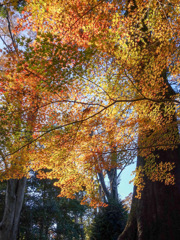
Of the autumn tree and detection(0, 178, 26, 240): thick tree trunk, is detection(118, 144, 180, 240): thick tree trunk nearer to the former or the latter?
the autumn tree

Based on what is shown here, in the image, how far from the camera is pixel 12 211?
32.2 ft

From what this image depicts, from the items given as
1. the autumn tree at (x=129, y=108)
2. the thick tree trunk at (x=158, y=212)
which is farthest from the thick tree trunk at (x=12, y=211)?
the thick tree trunk at (x=158, y=212)

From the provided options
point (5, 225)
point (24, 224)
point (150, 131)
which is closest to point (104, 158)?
point (150, 131)

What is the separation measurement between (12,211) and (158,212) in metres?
6.95

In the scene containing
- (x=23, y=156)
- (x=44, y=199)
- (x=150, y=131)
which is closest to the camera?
(x=150, y=131)

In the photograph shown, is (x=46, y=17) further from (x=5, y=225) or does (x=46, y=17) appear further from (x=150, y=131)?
(x=5, y=225)

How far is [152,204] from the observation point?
689 cm

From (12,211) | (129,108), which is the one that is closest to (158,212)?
(129,108)

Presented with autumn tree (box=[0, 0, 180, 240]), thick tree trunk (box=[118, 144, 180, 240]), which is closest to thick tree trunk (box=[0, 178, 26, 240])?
autumn tree (box=[0, 0, 180, 240])

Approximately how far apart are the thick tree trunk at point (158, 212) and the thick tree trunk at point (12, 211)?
558cm

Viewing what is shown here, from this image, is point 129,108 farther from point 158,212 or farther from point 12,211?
point 12,211

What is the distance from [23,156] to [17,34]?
7.16m

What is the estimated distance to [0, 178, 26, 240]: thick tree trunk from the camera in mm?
9541

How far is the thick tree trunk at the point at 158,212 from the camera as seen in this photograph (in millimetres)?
6328
